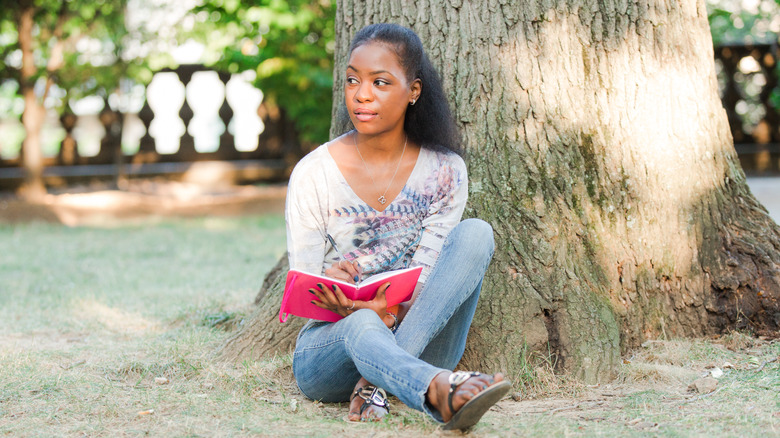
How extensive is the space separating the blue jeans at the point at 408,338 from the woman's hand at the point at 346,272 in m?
0.16

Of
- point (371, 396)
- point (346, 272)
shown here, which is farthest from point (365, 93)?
point (371, 396)

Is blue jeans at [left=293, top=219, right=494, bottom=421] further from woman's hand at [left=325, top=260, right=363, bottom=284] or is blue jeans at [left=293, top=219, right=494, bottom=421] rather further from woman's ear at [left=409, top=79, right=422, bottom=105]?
woman's ear at [left=409, top=79, right=422, bottom=105]

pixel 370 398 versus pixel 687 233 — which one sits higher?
pixel 687 233

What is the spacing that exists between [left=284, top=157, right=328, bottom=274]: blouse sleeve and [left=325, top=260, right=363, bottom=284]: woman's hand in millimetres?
48

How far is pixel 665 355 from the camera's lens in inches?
133

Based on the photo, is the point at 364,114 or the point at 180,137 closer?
the point at 364,114

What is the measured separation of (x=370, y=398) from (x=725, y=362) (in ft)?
5.25

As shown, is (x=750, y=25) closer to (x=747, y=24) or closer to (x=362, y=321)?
Answer: (x=747, y=24)

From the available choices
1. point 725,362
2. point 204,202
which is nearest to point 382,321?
point 725,362

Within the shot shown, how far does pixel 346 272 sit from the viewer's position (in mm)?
2863

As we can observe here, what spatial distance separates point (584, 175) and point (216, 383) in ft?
5.94

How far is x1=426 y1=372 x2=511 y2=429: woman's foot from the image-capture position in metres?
2.41

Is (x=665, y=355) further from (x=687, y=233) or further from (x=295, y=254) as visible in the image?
(x=295, y=254)

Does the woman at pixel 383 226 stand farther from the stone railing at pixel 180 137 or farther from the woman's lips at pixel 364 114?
the stone railing at pixel 180 137
